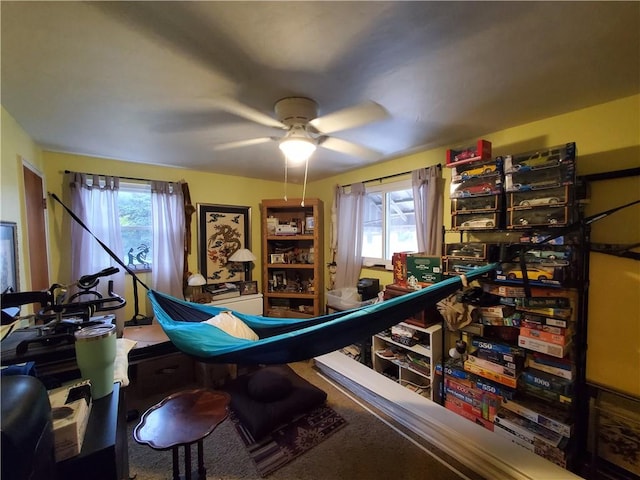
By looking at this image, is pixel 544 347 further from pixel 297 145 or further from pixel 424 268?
pixel 297 145

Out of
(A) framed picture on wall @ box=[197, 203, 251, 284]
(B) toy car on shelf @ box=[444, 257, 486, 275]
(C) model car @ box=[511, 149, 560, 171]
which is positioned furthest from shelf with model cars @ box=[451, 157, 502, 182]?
(A) framed picture on wall @ box=[197, 203, 251, 284]

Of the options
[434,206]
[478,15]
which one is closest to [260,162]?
[434,206]

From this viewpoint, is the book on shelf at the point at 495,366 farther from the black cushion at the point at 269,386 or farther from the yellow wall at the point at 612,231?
the black cushion at the point at 269,386

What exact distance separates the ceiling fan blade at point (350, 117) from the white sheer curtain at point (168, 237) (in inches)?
78.2

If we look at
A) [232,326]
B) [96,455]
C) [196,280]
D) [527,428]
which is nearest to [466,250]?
[527,428]

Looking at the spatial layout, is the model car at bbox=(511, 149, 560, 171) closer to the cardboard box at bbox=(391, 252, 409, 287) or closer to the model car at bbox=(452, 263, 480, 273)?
the model car at bbox=(452, 263, 480, 273)

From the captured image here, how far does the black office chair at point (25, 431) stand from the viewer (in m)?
0.50

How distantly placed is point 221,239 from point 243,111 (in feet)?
6.81

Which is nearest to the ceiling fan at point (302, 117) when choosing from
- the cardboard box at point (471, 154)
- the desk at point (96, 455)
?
the cardboard box at point (471, 154)

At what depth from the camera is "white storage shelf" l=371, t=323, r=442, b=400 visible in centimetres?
215

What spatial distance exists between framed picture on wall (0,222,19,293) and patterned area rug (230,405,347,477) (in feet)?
5.36

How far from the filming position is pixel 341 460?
1.61 meters

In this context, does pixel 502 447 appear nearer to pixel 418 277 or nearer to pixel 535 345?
pixel 535 345

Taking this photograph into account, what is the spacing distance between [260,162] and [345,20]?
1.99m
